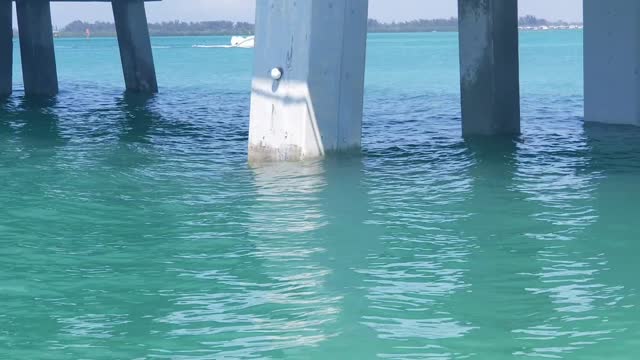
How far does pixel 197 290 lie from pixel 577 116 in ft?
73.9

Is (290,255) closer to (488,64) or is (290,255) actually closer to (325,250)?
(325,250)

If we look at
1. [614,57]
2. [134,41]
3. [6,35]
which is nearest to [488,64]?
[614,57]

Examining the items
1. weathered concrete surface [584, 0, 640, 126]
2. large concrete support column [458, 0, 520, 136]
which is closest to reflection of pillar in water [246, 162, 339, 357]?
large concrete support column [458, 0, 520, 136]

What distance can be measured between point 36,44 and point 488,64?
76.7 ft

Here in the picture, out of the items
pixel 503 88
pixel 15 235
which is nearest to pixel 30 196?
pixel 15 235

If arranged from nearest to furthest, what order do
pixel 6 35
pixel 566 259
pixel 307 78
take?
pixel 566 259 → pixel 307 78 → pixel 6 35

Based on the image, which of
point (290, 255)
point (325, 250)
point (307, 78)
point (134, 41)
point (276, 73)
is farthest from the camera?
point (134, 41)

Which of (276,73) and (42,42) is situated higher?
(42,42)

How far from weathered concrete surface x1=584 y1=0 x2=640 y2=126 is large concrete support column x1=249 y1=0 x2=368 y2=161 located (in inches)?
317

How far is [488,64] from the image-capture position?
24172 mm

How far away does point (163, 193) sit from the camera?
18.3m

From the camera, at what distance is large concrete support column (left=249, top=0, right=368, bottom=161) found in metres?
19.9

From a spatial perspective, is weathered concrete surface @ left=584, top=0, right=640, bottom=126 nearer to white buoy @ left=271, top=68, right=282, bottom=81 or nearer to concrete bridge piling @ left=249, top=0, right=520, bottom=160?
concrete bridge piling @ left=249, top=0, right=520, bottom=160

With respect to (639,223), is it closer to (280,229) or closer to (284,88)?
(280,229)
